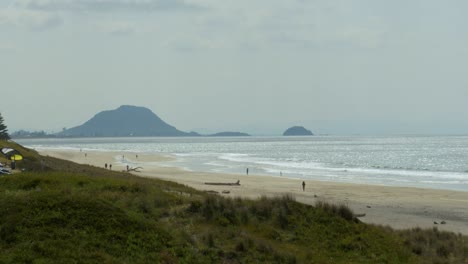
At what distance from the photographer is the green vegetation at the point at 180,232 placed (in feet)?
36.1

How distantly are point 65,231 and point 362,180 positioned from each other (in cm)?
4851

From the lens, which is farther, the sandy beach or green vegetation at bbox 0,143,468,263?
the sandy beach

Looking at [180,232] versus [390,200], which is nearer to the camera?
[180,232]

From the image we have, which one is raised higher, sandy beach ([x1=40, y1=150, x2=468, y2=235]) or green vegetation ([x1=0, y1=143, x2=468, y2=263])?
green vegetation ([x1=0, y1=143, x2=468, y2=263])

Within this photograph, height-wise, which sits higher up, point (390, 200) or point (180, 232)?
point (180, 232)

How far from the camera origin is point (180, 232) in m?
12.5

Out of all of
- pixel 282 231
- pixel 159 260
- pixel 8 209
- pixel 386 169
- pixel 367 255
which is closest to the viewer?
pixel 159 260

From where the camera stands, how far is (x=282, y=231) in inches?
554

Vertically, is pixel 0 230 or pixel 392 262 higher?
pixel 0 230

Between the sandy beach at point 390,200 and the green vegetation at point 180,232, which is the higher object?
the green vegetation at point 180,232

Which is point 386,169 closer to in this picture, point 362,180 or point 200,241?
point 362,180

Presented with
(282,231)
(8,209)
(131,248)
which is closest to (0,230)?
(8,209)

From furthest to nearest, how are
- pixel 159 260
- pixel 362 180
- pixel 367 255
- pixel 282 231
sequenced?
pixel 362 180
pixel 282 231
pixel 367 255
pixel 159 260

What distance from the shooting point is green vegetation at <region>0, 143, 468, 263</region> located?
433 inches
